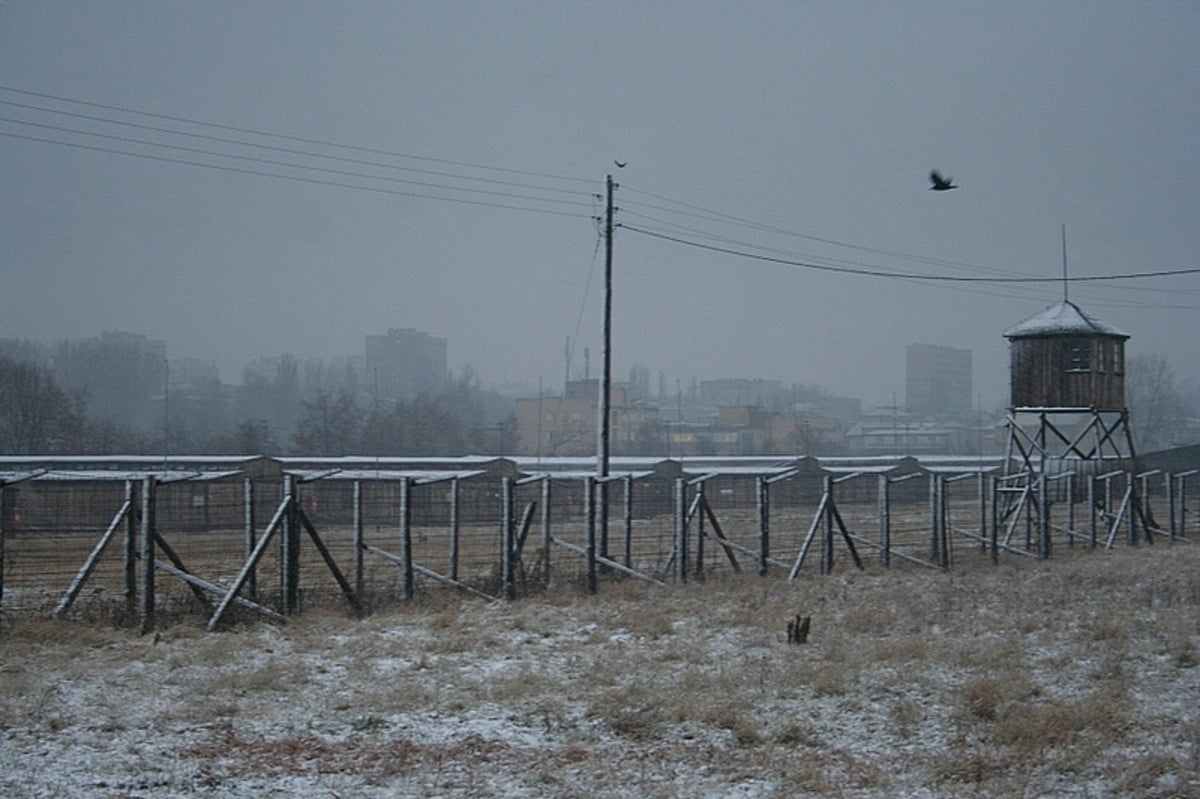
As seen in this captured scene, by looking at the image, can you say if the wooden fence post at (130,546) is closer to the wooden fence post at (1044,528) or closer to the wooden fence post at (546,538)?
the wooden fence post at (546,538)

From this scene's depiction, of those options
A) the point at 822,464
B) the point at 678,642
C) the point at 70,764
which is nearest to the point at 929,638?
the point at 678,642

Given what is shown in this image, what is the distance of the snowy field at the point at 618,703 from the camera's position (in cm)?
934

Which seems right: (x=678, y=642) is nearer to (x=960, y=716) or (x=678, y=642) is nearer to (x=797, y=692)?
(x=797, y=692)

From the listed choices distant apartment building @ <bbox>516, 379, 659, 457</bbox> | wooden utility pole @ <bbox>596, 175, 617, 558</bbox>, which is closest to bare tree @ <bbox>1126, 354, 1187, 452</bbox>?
distant apartment building @ <bbox>516, 379, 659, 457</bbox>

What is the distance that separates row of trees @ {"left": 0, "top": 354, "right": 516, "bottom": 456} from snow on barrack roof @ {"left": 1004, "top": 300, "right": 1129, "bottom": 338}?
30.7 metres

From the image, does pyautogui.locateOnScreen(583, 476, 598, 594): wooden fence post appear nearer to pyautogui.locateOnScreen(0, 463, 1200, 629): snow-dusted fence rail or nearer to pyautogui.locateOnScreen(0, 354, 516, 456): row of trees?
pyautogui.locateOnScreen(0, 463, 1200, 629): snow-dusted fence rail

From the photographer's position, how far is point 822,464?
62125 millimetres

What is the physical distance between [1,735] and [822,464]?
5438 cm

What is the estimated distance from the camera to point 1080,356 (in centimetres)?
3638

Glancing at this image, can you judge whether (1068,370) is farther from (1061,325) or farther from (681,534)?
(681,534)

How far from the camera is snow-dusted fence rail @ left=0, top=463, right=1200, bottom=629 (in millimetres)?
17062

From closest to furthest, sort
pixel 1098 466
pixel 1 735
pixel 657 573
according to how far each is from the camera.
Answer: pixel 1 735, pixel 657 573, pixel 1098 466

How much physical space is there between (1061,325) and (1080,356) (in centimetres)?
114

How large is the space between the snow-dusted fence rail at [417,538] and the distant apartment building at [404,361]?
396ft
